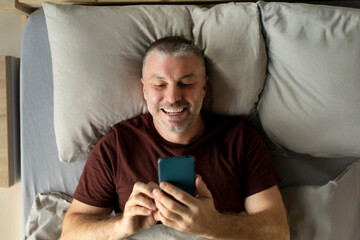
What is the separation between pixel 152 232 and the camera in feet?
3.35

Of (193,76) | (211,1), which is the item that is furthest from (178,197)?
(211,1)

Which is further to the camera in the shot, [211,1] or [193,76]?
[211,1]

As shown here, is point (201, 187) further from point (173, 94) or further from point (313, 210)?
point (313, 210)

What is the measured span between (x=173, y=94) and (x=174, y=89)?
18 mm

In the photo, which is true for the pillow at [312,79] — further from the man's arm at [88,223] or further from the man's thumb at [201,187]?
the man's arm at [88,223]

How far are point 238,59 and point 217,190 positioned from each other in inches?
19.3

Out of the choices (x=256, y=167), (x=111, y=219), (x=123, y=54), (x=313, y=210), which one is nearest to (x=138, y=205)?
(x=111, y=219)

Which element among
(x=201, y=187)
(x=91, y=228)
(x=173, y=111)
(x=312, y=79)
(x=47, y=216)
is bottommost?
(x=47, y=216)

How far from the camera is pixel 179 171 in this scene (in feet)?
2.52

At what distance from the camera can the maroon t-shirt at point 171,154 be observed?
3.51ft

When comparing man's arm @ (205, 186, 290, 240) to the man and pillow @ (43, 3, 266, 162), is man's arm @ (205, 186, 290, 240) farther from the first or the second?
pillow @ (43, 3, 266, 162)

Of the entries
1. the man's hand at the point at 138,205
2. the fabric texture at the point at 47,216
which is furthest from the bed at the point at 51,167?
the man's hand at the point at 138,205

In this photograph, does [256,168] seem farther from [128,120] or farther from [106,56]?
[106,56]

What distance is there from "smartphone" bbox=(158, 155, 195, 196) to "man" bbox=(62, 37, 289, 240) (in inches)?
8.7
